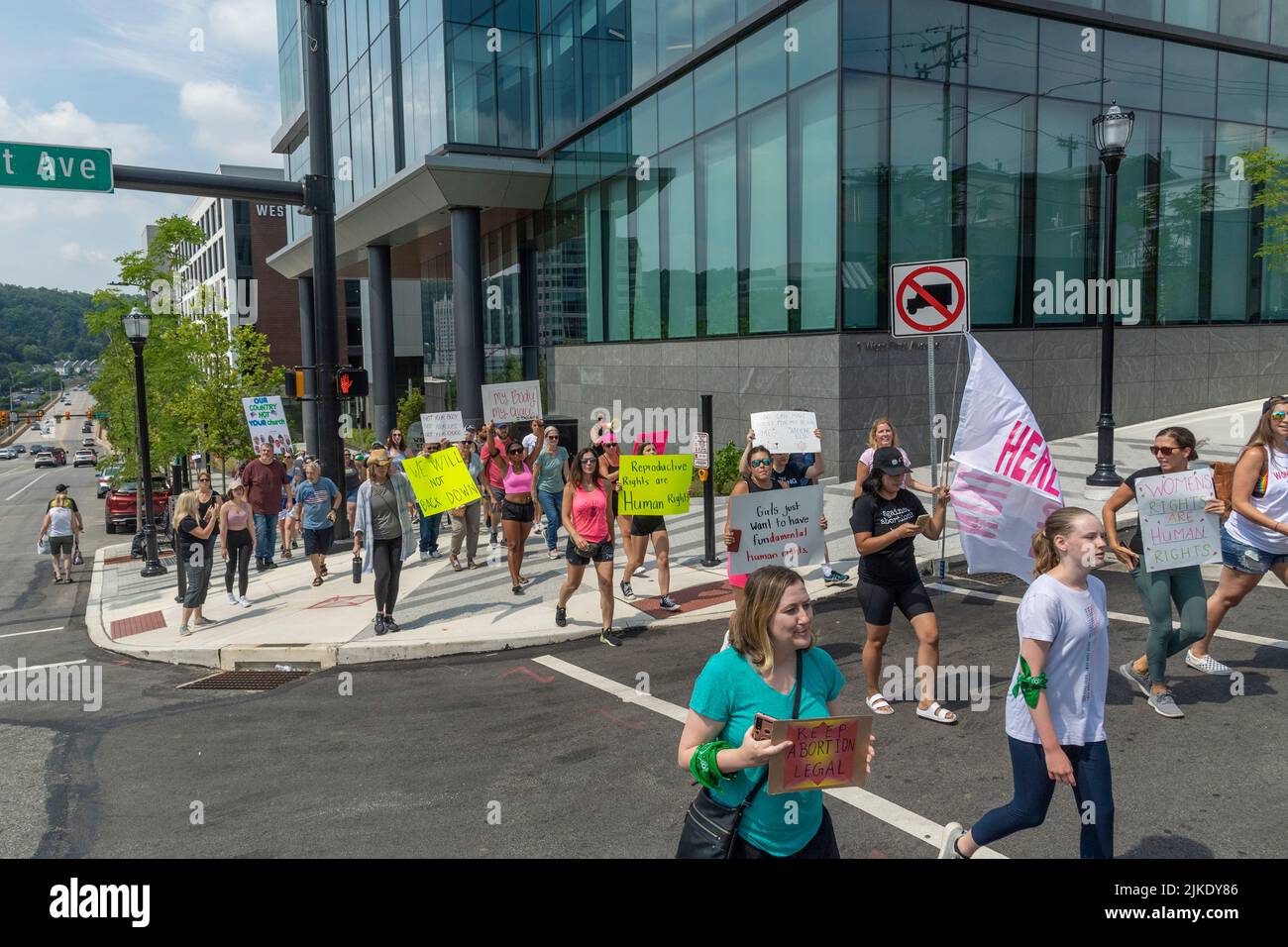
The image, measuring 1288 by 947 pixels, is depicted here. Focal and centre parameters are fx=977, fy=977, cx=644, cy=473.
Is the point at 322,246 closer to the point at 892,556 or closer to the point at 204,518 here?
the point at 204,518

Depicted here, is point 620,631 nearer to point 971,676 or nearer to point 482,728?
point 482,728

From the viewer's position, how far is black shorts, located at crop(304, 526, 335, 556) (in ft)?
44.6

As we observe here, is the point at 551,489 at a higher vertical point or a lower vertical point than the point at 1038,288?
lower

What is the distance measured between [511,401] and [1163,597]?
12.6 m

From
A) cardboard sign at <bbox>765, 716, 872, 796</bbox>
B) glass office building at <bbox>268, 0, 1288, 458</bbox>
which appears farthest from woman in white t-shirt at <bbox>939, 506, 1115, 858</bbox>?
glass office building at <bbox>268, 0, 1288, 458</bbox>

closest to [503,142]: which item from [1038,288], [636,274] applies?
[636,274]

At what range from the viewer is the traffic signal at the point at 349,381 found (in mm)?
15141

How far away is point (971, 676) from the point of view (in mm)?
7488

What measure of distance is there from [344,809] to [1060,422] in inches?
680

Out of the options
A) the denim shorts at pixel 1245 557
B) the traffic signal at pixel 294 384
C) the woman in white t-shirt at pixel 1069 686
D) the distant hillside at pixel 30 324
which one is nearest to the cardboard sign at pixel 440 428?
the traffic signal at pixel 294 384

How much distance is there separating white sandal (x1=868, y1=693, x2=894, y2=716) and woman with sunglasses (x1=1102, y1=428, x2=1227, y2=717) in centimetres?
175

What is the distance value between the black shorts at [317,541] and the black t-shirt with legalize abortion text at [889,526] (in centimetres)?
913

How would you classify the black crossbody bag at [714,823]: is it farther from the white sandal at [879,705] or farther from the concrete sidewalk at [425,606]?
the concrete sidewalk at [425,606]

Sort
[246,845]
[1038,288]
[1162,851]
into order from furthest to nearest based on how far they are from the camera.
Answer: [1038,288] → [246,845] → [1162,851]
